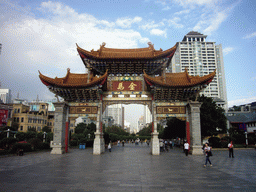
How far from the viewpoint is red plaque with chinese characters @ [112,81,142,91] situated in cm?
2134

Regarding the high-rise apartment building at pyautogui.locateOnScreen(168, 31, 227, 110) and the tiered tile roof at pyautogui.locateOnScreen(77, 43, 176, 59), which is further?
the high-rise apartment building at pyautogui.locateOnScreen(168, 31, 227, 110)

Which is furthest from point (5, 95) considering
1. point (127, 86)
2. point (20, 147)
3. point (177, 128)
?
point (127, 86)

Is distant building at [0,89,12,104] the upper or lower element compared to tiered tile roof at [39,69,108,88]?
upper

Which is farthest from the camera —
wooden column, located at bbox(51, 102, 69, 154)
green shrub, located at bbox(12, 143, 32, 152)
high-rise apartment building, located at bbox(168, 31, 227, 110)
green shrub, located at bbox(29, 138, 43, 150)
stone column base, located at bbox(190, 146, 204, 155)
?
high-rise apartment building, located at bbox(168, 31, 227, 110)

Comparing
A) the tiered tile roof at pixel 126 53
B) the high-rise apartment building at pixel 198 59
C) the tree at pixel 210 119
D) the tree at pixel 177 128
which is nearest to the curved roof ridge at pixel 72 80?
the tiered tile roof at pixel 126 53

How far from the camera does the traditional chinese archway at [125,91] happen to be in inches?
771

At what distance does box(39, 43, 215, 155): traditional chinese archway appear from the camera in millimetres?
19578

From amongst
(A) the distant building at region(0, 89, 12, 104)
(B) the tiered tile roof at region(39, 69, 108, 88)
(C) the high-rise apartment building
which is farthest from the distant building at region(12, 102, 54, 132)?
(C) the high-rise apartment building

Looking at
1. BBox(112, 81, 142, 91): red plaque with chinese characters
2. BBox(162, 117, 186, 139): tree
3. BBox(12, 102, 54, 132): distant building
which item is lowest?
BBox(162, 117, 186, 139): tree

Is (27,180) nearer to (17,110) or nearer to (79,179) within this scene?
(79,179)

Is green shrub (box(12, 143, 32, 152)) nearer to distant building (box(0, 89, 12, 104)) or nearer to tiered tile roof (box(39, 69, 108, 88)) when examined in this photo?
tiered tile roof (box(39, 69, 108, 88))

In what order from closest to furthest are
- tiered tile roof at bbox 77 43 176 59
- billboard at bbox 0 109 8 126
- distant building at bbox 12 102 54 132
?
tiered tile roof at bbox 77 43 176 59 < billboard at bbox 0 109 8 126 < distant building at bbox 12 102 54 132

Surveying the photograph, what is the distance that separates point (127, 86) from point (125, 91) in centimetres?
64

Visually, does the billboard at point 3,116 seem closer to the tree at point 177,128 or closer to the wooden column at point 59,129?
the wooden column at point 59,129
